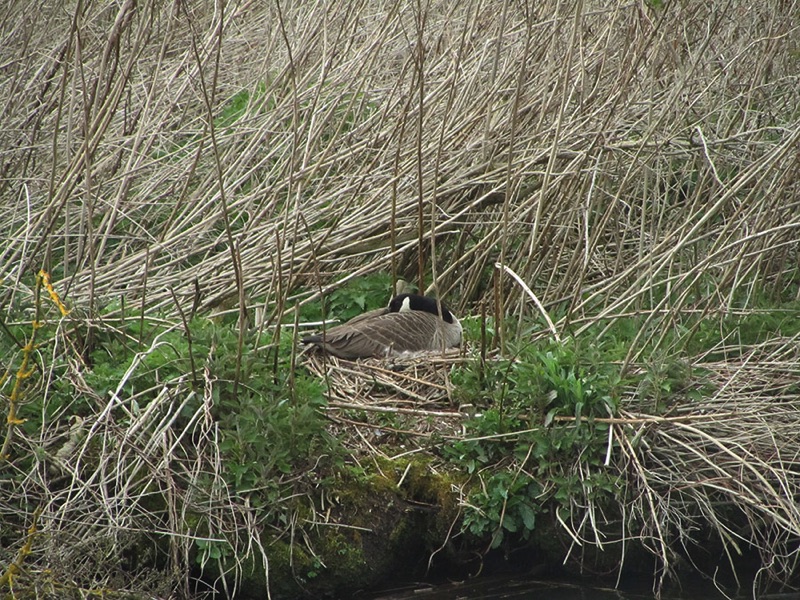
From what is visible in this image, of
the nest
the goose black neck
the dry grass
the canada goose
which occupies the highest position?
the dry grass

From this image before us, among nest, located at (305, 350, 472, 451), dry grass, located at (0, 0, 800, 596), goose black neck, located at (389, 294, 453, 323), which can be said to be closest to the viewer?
dry grass, located at (0, 0, 800, 596)

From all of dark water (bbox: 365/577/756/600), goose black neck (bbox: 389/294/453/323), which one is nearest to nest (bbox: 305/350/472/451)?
goose black neck (bbox: 389/294/453/323)

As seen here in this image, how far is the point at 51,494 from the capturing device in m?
4.34

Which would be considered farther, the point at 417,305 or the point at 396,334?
the point at 417,305

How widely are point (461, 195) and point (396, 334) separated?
1118 millimetres

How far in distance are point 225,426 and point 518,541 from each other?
5.12 feet

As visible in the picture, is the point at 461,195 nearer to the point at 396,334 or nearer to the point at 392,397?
the point at 396,334

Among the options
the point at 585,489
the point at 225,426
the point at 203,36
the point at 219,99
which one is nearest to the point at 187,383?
the point at 225,426

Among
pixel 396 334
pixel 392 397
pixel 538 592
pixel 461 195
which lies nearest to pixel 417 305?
pixel 396 334

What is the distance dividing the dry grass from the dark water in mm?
274

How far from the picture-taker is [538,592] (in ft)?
16.3

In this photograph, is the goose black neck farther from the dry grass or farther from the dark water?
the dark water

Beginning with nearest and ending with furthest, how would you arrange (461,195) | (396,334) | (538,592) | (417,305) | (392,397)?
1. (538,592)
2. (392,397)
3. (396,334)
4. (417,305)
5. (461,195)

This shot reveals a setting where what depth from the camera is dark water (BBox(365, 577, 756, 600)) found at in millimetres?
4926
